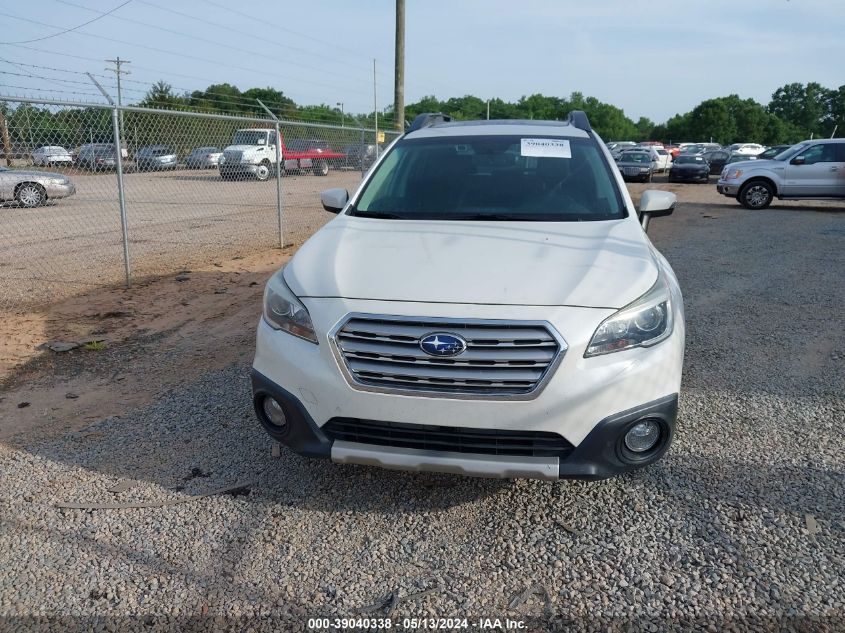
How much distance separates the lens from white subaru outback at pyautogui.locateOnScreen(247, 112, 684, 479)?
108 inches

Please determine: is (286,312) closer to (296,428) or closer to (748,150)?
(296,428)

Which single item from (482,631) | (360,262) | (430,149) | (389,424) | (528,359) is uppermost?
(430,149)

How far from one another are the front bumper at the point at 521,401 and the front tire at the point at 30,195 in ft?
19.2

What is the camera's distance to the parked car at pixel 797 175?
16.1 meters

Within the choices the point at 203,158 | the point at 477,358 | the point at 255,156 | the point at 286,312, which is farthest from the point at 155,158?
the point at 477,358

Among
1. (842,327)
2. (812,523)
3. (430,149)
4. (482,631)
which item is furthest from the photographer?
(842,327)

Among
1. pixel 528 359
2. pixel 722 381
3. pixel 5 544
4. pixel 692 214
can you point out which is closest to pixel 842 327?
pixel 722 381

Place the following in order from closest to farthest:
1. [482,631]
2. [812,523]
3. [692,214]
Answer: [482,631]
[812,523]
[692,214]

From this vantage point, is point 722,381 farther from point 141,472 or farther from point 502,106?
point 502,106

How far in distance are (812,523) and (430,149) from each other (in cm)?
312

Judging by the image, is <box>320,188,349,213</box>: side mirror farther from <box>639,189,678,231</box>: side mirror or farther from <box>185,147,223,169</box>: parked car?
<box>185,147,223,169</box>: parked car

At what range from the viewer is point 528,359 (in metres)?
2.75

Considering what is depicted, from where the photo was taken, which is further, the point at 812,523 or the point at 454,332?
the point at 812,523

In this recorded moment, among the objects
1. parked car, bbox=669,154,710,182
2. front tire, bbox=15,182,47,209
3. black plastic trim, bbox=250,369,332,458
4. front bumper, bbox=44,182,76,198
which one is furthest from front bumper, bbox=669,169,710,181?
black plastic trim, bbox=250,369,332,458
